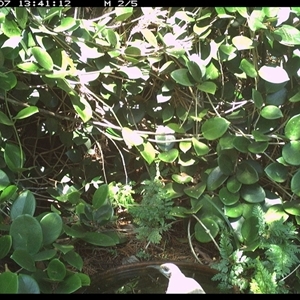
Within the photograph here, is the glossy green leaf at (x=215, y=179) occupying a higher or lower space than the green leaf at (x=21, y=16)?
lower

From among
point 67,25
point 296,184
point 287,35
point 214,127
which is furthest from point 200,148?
point 67,25

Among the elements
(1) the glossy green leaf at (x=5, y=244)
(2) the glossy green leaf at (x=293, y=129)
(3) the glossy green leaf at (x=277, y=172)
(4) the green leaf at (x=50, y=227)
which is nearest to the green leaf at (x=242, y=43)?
(2) the glossy green leaf at (x=293, y=129)

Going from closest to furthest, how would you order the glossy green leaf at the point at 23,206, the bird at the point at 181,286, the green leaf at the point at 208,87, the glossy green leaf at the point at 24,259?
the bird at the point at 181,286 < the glossy green leaf at the point at 24,259 < the glossy green leaf at the point at 23,206 < the green leaf at the point at 208,87

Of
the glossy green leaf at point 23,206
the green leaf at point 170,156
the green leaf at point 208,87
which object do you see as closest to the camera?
the glossy green leaf at point 23,206

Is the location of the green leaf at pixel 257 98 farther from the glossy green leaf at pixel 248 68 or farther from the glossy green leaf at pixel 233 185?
the glossy green leaf at pixel 233 185

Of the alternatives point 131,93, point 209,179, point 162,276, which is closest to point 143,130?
point 131,93

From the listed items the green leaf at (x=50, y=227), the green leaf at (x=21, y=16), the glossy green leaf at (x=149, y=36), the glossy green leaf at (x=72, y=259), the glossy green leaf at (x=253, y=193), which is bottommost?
the glossy green leaf at (x=253, y=193)

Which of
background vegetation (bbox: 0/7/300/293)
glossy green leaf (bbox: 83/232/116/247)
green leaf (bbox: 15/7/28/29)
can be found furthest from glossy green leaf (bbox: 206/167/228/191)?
green leaf (bbox: 15/7/28/29)

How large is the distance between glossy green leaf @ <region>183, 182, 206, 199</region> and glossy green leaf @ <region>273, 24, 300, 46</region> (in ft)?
1.50

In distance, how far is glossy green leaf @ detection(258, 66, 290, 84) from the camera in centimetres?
115

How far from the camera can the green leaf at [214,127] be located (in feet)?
3.93

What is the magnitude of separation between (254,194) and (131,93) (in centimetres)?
46

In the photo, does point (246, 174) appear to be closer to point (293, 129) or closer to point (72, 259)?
point (293, 129)

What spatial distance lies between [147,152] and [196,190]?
0.18 m
